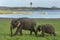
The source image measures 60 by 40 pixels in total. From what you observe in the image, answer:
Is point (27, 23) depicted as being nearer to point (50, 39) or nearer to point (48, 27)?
point (48, 27)

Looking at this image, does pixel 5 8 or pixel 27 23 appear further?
pixel 5 8

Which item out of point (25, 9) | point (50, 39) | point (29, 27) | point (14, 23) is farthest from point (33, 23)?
point (25, 9)

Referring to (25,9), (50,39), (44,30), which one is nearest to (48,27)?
(44,30)

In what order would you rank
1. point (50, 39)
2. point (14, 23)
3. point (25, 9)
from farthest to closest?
point (25, 9) < point (14, 23) < point (50, 39)

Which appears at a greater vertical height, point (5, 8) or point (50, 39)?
point (50, 39)

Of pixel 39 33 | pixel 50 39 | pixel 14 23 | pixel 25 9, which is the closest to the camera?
pixel 50 39

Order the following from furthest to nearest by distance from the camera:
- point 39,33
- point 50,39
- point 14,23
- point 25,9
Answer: point 25,9
point 39,33
point 14,23
point 50,39

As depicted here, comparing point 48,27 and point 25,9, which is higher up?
point 48,27

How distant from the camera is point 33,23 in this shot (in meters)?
16.0

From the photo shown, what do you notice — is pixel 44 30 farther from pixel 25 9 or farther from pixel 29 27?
pixel 25 9

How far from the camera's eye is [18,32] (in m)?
15.7

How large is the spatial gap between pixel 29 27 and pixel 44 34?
1.09 meters

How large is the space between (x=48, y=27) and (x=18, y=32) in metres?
1.61

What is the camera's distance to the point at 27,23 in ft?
51.7
